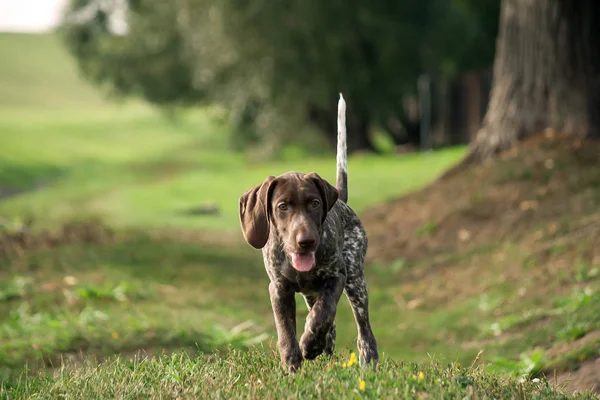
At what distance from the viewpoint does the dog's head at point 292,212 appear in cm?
520

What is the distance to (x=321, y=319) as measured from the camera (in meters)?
5.53

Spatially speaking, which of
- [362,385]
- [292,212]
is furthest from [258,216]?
[362,385]

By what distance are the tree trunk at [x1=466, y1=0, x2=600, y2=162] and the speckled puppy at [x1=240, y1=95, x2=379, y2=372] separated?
8.96 m

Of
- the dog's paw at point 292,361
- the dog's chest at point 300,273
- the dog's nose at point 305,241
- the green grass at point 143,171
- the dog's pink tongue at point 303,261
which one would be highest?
the dog's nose at point 305,241

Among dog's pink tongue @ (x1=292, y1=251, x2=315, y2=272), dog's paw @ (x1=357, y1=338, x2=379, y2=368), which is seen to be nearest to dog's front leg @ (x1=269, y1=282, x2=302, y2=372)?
dog's pink tongue @ (x1=292, y1=251, x2=315, y2=272)

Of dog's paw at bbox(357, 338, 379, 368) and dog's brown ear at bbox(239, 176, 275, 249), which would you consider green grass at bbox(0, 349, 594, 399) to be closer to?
dog's paw at bbox(357, 338, 379, 368)

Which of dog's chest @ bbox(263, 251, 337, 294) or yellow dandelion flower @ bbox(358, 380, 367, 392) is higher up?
dog's chest @ bbox(263, 251, 337, 294)

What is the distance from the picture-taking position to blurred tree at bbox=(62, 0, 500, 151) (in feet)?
84.6

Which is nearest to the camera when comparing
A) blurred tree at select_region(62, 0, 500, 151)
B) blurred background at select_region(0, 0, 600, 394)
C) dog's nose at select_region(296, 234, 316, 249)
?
dog's nose at select_region(296, 234, 316, 249)

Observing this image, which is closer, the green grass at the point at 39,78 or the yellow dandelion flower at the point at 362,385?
the yellow dandelion flower at the point at 362,385

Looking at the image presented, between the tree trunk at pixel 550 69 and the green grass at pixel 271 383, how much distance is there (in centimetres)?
901

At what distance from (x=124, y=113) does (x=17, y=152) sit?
29.9m

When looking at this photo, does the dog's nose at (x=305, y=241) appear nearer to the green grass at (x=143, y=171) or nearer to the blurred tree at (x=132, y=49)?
the green grass at (x=143, y=171)

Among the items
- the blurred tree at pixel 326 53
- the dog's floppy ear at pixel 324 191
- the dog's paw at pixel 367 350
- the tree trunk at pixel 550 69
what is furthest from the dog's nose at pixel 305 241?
the blurred tree at pixel 326 53
